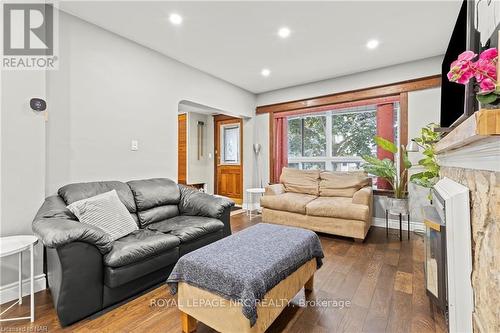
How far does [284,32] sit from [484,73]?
230 cm

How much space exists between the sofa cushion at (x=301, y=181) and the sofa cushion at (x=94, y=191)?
2.69 meters

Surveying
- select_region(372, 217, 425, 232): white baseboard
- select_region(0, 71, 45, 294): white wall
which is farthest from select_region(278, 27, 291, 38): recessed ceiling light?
select_region(372, 217, 425, 232): white baseboard

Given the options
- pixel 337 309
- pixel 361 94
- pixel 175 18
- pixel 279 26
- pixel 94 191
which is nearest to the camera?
pixel 337 309

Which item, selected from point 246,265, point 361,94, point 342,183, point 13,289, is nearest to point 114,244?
point 13,289

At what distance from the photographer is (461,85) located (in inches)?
65.5

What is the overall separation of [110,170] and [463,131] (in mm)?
3101

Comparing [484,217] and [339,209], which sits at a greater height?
[484,217]

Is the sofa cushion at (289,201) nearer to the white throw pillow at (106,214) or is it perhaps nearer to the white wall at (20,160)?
the white throw pillow at (106,214)

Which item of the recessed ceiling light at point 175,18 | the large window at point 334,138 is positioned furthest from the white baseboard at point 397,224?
the recessed ceiling light at point 175,18

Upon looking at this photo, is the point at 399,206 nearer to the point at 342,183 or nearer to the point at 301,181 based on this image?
the point at 342,183

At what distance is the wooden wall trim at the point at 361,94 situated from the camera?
11.5 feet

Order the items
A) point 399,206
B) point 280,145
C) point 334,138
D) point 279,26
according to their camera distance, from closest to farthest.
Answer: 1. point 279,26
2. point 399,206
3. point 334,138
4. point 280,145

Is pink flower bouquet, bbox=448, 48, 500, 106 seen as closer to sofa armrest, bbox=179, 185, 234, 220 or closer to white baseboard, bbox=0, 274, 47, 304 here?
sofa armrest, bbox=179, 185, 234, 220

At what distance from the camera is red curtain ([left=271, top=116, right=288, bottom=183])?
4.97 metres
